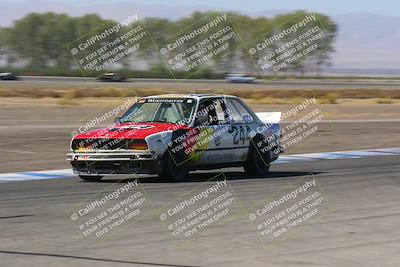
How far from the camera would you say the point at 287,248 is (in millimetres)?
7988

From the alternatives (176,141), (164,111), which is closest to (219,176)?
(164,111)

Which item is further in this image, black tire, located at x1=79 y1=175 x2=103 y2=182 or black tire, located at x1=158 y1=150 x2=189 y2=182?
black tire, located at x1=79 y1=175 x2=103 y2=182

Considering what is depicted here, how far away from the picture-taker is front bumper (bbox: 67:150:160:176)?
12734 millimetres

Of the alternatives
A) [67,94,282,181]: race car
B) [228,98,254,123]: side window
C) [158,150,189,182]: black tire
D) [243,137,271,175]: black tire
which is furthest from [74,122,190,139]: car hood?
[243,137,271,175]: black tire

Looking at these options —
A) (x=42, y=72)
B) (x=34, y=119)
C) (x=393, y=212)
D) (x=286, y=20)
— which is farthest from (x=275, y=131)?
(x=286, y=20)

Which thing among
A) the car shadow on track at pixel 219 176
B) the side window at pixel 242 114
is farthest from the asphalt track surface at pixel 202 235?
the side window at pixel 242 114

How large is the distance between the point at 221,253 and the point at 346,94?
55.3 metres

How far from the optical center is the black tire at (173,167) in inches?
511

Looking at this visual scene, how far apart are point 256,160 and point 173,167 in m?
2.10

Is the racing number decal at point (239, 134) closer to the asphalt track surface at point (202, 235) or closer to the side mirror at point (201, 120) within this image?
the side mirror at point (201, 120)

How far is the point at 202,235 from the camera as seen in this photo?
28.3 ft

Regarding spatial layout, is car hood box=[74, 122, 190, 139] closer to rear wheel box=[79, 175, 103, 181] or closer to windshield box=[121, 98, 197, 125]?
windshield box=[121, 98, 197, 125]

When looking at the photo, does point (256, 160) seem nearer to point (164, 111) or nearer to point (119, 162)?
point (164, 111)

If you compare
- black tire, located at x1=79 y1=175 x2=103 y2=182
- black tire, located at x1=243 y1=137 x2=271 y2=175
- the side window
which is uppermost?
black tire, located at x1=79 y1=175 x2=103 y2=182
